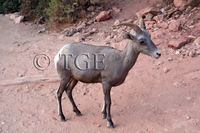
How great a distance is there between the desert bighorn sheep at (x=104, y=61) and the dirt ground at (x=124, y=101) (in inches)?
27.0

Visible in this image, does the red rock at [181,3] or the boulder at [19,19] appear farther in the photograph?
the boulder at [19,19]

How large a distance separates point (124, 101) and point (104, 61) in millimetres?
1732

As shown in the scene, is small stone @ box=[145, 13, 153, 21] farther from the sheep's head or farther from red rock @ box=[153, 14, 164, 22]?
the sheep's head

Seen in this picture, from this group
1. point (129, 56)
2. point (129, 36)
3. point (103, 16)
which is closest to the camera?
point (129, 36)

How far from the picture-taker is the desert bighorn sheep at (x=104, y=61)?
487cm

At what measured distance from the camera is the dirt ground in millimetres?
5328

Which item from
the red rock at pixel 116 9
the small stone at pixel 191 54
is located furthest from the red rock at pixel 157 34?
the red rock at pixel 116 9

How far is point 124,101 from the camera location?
6.41 metres

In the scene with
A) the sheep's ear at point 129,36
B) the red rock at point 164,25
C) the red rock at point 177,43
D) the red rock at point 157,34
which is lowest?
the red rock at point 177,43

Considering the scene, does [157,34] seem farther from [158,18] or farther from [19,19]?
[19,19]

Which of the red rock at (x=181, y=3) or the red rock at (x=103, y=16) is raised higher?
the red rock at (x=103, y=16)

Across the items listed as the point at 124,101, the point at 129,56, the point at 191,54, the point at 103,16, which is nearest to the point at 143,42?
the point at 129,56

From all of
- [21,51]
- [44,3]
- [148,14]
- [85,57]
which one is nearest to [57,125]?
[85,57]

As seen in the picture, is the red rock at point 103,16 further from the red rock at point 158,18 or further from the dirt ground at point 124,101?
the dirt ground at point 124,101
